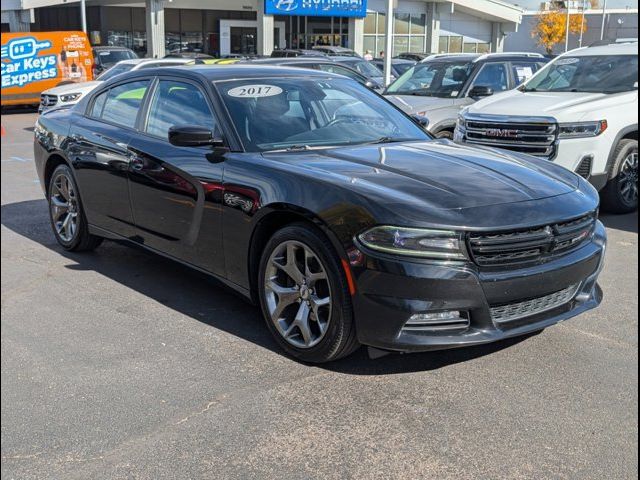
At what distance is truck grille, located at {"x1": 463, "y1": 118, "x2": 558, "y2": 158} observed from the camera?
798cm

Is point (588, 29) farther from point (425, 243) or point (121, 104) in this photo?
point (425, 243)

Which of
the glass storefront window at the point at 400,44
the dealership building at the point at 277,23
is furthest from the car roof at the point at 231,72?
the glass storefront window at the point at 400,44

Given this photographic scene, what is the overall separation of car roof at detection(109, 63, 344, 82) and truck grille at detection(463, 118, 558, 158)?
127 inches

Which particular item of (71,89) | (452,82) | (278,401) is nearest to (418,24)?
(71,89)

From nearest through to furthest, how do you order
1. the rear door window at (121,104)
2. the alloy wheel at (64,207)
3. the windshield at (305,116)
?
the windshield at (305,116) → the rear door window at (121,104) → the alloy wheel at (64,207)

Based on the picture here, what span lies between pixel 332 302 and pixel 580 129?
514cm

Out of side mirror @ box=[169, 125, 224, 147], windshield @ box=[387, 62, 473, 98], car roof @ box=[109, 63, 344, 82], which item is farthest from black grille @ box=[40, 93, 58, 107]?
side mirror @ box=[169, 125, 224, 147]

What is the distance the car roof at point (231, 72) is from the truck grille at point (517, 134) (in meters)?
3.23

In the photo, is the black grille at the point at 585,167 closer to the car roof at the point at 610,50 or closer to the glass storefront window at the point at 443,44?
the car roof at the point at 610,50

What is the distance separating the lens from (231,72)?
5.27 meters

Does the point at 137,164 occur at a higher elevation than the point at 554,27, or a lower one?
lower

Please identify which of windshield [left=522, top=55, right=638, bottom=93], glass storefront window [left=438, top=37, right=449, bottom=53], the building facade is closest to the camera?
windshield [left=522, top=55, right=638, bottom=93]

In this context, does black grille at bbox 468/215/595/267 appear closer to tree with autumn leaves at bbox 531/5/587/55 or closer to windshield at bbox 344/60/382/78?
windshield at bbox 344/60/382/78

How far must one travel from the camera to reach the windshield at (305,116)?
4836mm
